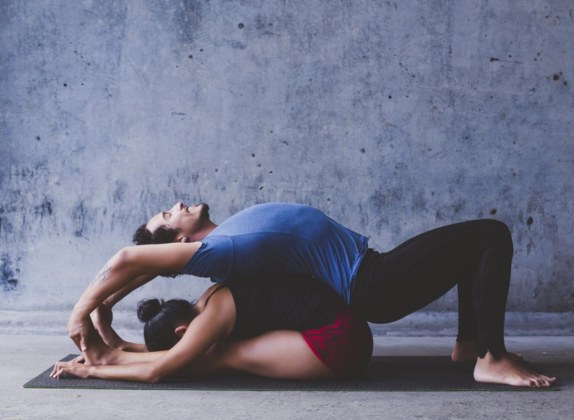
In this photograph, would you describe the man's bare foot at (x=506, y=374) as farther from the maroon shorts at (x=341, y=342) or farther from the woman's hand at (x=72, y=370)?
the woman's hand at (x=72, y=370)

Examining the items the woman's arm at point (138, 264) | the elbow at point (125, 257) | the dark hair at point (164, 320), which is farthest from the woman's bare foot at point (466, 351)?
the elbow at point (125, 257)

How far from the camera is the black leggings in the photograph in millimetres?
2617

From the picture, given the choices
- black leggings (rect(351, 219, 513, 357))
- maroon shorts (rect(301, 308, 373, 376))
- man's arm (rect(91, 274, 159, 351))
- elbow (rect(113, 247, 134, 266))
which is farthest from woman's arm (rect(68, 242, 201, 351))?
black leggings (rect(351, 219, 513, 357))

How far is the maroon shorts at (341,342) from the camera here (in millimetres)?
2641

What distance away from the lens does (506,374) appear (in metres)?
2.61

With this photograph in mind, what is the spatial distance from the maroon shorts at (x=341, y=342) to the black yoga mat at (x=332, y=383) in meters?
0.08

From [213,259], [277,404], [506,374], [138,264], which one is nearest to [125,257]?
[138,264]

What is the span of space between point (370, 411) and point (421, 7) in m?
2.56

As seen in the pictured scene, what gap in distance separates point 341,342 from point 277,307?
26 cm

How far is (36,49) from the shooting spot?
4242 millimetres

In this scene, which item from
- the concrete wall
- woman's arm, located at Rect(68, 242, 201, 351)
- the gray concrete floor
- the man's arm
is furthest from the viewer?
the concrete wall

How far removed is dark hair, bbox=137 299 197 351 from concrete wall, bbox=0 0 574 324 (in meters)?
1.37

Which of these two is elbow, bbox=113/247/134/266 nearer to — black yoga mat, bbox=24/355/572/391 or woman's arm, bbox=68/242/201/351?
woman's arm, bbox=68/242/201/351

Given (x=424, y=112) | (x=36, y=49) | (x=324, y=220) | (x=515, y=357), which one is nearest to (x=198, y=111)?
(x=36, y=49)
